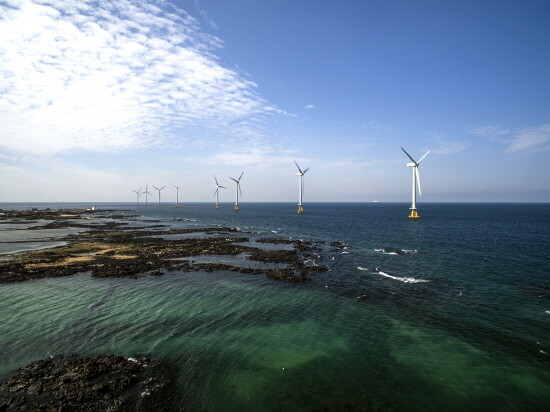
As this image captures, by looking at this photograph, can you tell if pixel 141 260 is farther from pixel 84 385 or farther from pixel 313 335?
pixel 313 335

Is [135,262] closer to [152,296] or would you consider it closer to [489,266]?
[152,296]

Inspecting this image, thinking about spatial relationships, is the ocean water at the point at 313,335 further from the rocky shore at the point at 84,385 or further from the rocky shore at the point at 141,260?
the rocky shore at the point at 141,260

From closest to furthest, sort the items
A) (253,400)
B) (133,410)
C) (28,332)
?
(133,410), (253,400), (28,332)

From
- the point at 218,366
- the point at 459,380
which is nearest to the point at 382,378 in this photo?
the point at 459,380

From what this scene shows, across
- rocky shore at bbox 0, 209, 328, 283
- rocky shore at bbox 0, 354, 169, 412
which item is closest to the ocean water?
rocky shore at bbox 0, 354, 169, 412

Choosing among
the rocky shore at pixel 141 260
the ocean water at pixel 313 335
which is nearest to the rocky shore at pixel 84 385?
the ocean water at pixel 313 335

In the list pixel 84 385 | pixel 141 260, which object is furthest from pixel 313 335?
pixel 141 260

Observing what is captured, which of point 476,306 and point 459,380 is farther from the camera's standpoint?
point 476,306
